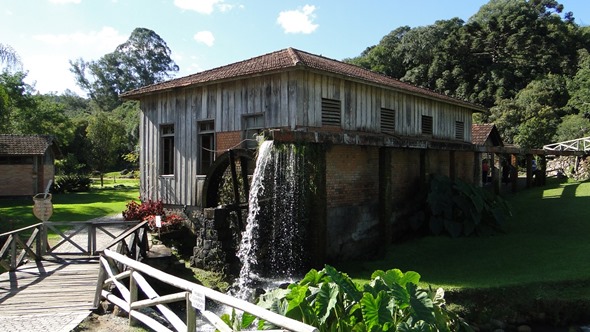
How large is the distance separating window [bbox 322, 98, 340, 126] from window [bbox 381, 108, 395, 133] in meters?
2.23

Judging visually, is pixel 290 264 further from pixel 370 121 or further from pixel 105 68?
pixel 105 68

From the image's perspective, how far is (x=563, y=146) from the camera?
2480 cm

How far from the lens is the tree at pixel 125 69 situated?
6731 cm

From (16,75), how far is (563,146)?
3318 cm

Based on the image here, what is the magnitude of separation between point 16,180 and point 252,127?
18407 mm

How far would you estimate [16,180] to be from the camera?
2338cm

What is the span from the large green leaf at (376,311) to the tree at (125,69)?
68180 mm

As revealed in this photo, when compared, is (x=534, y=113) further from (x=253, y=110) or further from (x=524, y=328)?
(x=524, y=328)

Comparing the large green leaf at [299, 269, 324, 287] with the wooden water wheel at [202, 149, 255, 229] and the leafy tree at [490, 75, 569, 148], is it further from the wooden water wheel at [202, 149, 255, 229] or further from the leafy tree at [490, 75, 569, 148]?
the leafy tree at [490, 75, 569, 148]

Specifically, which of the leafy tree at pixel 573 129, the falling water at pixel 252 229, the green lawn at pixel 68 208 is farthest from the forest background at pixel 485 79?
the falling water at pixel 252 229

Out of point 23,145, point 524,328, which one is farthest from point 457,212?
point 23,145

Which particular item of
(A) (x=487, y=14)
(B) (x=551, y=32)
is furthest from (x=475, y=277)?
(A) (x=487, y=14)

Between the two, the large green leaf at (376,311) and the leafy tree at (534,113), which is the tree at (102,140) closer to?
the leafy tree at (534,113)

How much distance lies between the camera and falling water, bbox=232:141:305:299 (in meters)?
8.95
